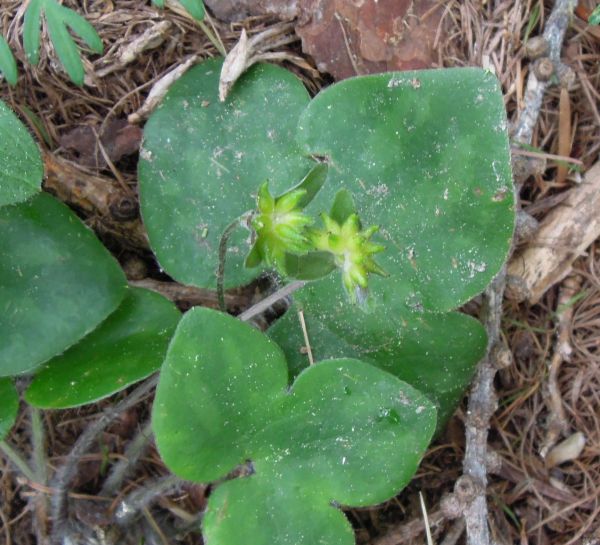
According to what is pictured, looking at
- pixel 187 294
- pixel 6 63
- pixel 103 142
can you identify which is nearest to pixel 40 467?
pixel 187 294

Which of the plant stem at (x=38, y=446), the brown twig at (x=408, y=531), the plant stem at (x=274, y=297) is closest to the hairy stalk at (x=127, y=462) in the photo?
the plant stem at (x=38, y=446)

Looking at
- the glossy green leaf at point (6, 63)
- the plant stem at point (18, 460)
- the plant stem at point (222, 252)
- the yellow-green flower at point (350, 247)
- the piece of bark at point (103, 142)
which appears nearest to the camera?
the yellow-green flower at point (350, 247)

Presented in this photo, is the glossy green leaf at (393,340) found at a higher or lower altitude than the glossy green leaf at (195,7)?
lower

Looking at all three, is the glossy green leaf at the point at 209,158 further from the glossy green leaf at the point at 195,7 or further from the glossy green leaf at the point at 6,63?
the glossy green leaf at the point at 6,63

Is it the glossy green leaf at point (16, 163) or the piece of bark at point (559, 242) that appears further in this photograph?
the piece of bark at point (559, 242)

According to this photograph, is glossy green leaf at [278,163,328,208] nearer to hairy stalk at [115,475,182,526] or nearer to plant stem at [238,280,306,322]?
→ plant stem at [238,280,306,322]

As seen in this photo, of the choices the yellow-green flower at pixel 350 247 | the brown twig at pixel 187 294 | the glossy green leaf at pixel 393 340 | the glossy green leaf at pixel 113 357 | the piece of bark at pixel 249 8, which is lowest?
the glossy green leaf at pixel 393 340

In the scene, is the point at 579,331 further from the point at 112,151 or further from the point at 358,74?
the point at 112,151

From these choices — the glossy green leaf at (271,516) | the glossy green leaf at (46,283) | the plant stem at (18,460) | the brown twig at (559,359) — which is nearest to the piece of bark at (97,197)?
the glossy green leaf at (46,283)

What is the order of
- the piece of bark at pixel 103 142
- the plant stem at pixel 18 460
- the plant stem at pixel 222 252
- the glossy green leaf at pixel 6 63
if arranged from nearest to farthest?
1. the plant stem at pixel 222 252
2. the glossy green leaf at pixel 6 63
3. the plant stem at pixel 18 460
4. the piece of bark at pixel 103 142
